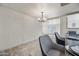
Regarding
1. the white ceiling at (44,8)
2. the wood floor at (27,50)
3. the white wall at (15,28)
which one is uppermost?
the white ceiling at (44,8)

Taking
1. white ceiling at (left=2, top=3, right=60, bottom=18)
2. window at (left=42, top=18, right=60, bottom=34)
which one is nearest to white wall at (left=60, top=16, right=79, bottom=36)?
window at (left=42, top=18, right=60, bottom=34)

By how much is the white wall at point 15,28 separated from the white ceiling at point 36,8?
3.7 inches

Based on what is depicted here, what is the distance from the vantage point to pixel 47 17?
1674 mm

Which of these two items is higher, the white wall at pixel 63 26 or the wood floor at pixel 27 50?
the white wall at pixel 63 26

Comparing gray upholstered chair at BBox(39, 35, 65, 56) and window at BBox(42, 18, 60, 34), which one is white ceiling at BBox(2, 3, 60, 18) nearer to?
window at BBox(42, 18, 60, 34)

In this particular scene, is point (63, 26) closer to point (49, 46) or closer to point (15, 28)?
point (49, 46)

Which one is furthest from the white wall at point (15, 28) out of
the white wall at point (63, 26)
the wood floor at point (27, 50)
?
the white wall at point (63, 26)

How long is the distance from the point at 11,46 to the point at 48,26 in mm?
752

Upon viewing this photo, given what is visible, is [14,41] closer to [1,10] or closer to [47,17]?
[1,10]

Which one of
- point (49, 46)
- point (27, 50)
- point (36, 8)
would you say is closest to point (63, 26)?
point (49, 46)

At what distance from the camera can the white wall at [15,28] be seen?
5.19ft

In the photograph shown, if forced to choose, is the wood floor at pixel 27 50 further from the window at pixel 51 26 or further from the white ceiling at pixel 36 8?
the white ceiling at pixel 36 8

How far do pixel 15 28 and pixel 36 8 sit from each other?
51cm

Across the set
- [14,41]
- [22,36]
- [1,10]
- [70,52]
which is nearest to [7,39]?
[14,41]
